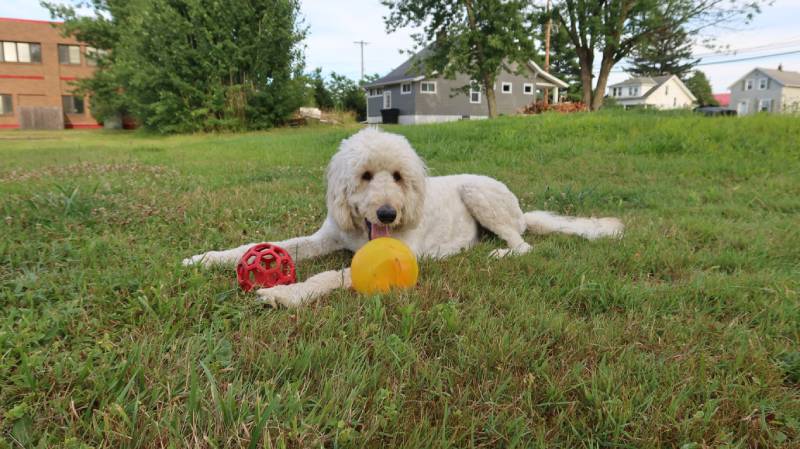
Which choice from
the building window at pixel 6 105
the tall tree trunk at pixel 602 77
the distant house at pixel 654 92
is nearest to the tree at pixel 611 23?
the tall tree trunk at pixel 602 77

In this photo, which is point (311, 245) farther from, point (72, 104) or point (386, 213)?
point (72, 104)

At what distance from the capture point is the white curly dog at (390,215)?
2.88 metres

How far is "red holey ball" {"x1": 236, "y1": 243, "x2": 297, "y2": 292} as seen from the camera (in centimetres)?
252

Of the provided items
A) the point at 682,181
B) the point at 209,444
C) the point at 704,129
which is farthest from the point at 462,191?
the point at 704,129

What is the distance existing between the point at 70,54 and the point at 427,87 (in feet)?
109

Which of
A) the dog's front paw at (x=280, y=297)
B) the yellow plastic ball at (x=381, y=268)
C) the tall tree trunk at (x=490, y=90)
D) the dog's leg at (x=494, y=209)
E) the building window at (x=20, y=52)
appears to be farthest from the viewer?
the building window at (x=20, y=52)

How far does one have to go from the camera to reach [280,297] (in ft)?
7.61

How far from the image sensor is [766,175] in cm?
641

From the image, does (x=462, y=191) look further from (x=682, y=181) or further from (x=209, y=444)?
(x=682, y=181)

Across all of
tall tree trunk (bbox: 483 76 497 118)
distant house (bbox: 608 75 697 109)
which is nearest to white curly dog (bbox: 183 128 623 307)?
tall tree trunk (bbox: 483 76 497 118)

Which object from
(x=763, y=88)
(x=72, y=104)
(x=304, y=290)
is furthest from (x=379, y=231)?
(x=763, y=88)

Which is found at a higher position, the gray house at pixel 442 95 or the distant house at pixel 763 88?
the distant house at pixel 763 88

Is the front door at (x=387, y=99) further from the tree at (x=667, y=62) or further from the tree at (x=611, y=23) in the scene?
→ the tree at (x=667, y=62)

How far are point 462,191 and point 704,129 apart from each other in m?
7.22
